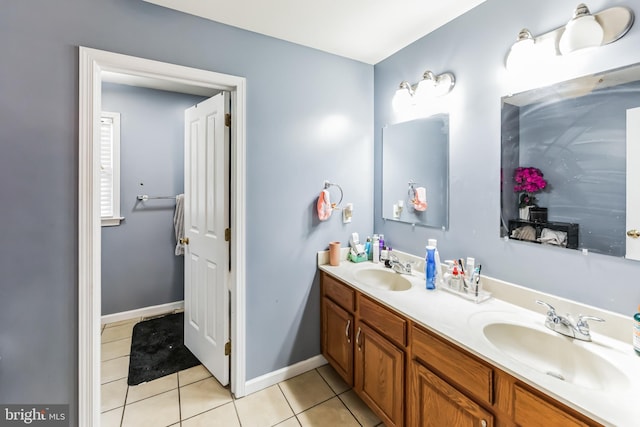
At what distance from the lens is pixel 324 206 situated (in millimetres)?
2100

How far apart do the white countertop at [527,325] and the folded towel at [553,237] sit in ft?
0.84

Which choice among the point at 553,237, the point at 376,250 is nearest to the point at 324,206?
the point at 376,250

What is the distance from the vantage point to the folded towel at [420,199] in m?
1.98

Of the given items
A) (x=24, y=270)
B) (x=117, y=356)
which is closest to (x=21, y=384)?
(x=24, y=270)

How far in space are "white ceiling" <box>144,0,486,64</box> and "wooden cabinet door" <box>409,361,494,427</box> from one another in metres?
1.92

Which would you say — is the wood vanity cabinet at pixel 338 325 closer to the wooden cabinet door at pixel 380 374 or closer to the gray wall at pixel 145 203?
the wooden cabinet door at pixel 380 374

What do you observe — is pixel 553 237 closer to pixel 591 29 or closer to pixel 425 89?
pixel 591 29

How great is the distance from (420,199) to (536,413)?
132 centimetres

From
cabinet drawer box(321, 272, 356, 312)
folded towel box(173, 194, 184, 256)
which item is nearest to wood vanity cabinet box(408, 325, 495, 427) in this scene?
cabinet drawer box(321, 272, 356, 312)

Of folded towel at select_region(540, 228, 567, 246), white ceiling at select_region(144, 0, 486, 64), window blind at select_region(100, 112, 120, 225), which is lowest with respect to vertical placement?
folded towel at select_region(540, 228, 567, 246)

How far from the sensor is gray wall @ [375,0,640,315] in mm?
1175

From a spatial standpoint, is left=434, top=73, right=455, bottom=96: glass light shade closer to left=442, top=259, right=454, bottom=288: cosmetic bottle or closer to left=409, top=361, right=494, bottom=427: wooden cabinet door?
left=442, top=259, right=454, bottom=288: cosmetic bottle

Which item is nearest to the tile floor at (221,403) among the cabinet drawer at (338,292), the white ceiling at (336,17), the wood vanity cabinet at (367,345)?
Result: the wood vanity cabinet at (367,345)

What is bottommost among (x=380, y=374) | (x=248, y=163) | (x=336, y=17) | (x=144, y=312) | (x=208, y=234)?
(x=144, y=312)
